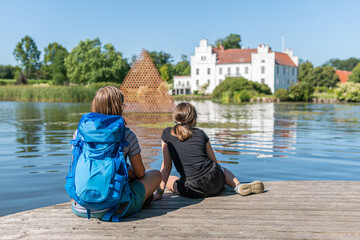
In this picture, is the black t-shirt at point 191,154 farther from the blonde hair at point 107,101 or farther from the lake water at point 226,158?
the lake water at point 226,158

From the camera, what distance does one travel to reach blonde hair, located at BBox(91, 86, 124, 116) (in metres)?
3.05

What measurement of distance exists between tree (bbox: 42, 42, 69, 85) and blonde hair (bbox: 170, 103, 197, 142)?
7195cm

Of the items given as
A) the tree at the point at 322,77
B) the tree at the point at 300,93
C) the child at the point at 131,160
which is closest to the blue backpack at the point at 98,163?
the child at the point at 131,160

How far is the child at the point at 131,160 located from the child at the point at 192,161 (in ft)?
1.47

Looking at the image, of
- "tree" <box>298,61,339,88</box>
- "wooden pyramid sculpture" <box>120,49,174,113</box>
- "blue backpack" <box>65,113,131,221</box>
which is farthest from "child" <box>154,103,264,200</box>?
"tree" <box>298,61,339,88</box>

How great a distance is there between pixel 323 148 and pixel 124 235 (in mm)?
8119

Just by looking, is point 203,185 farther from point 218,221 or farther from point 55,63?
point 55,63

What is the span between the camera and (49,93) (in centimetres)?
3909

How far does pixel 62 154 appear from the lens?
8.53m

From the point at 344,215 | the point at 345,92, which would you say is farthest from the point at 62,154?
the point at 345,92

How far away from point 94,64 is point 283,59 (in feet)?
114

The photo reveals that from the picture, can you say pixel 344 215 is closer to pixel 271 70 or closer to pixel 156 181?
pixel 156 181

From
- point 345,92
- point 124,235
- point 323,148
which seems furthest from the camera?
point 345,92

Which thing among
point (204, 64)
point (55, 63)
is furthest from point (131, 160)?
point (55, 63)
